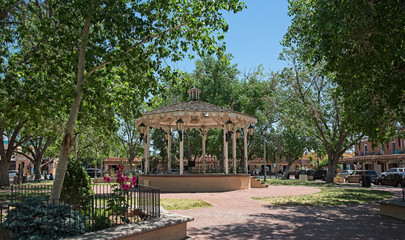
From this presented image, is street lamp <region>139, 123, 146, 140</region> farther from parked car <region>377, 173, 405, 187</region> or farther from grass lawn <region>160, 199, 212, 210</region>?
parked car <region>377, 173, 405, 187</region>

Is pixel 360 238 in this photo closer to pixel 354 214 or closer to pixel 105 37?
pixel 354 214

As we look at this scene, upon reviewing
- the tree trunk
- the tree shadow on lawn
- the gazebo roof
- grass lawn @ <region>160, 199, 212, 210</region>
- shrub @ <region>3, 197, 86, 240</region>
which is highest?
the gazebo roof

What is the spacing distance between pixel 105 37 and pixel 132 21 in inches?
52.8

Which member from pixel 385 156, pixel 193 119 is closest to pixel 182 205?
pixel 193 119

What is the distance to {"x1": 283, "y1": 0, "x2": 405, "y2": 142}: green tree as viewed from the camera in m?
9.60

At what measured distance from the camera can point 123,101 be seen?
1295 centimetres

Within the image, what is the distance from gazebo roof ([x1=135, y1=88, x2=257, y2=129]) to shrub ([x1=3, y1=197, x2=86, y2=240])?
1420 cm

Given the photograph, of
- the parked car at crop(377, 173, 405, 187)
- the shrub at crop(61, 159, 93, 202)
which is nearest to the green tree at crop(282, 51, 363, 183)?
the parked car at crop(377, 173, 405, 187)

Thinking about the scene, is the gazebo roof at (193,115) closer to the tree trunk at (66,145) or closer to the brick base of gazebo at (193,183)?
the brick base of gazebo at (193,183)

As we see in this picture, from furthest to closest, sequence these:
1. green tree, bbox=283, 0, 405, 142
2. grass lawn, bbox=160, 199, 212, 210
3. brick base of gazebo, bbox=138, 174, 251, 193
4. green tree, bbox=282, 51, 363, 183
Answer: green tree, bbox=282, 51, 363, 183, brick base of gazebo, bbox=138, 174, 251, 193, grass lawn, bbox=160, 199, 212, 210, green tree, bbox=283, 0, 405, 142

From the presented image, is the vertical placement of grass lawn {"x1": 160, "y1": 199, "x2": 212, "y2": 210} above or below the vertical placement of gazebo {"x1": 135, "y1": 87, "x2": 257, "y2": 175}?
below

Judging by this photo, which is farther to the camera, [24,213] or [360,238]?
[360,238]

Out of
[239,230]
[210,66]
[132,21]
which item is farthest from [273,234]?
[210,66]

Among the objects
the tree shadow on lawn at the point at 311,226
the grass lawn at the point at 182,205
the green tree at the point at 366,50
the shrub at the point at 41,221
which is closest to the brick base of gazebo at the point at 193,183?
the grass lawn at the point at 182,205
